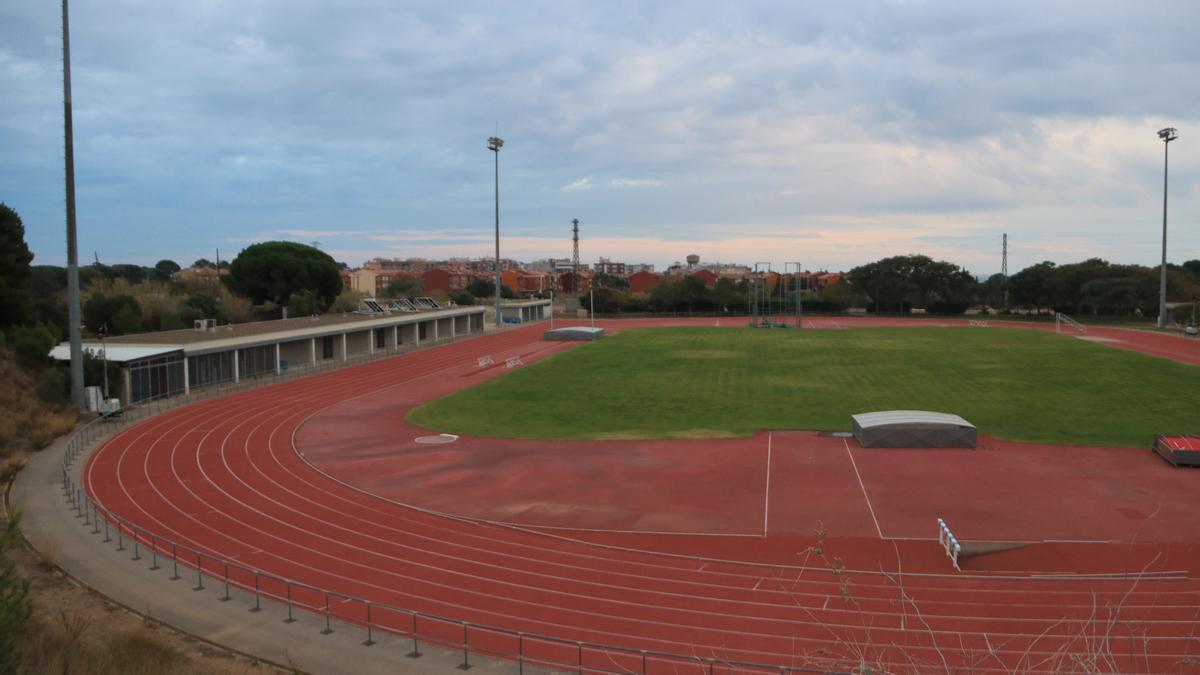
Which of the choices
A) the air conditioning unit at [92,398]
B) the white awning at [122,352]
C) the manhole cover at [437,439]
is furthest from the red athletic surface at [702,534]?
the white awning at [122,352]

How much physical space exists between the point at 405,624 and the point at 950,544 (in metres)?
11.3

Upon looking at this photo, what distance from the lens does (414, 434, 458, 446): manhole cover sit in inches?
1127

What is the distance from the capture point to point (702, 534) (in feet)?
60.2

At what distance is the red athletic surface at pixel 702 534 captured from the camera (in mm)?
13117

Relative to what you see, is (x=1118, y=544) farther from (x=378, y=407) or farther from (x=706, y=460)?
(x=378, y=407)

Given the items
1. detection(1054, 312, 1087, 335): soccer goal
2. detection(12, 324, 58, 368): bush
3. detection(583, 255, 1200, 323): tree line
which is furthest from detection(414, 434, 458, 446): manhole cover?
detection(1054, 312, 1087, 335): soccer goal

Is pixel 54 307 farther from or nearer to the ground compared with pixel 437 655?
farther from the ground

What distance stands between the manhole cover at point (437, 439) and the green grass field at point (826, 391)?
2.50ft

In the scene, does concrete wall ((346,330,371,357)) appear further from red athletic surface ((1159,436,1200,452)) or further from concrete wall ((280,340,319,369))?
red athletic surface ((1159,436,1200,452))

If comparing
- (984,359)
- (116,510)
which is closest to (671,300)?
(984,359)

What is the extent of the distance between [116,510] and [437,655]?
12.7 meters

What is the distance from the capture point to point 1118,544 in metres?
17.1

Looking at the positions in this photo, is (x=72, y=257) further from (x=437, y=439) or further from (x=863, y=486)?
(x=863, y=486)

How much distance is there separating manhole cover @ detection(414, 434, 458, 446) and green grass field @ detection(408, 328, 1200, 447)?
76 centimetres
